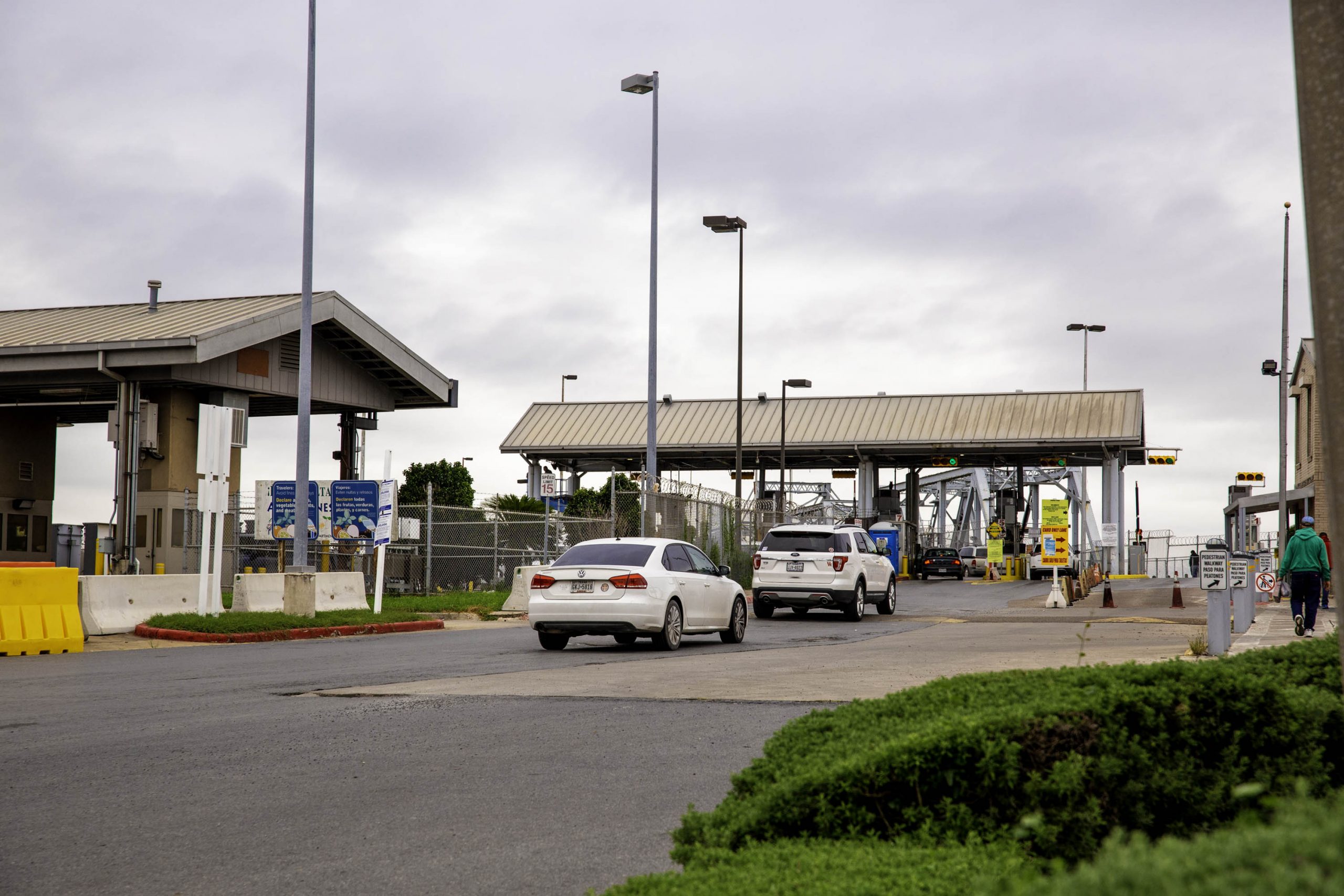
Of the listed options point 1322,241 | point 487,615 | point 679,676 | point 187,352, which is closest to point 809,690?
point 679,676

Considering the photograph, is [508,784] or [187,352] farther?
[187,352]

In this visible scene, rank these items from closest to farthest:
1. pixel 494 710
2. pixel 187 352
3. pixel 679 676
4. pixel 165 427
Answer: pixel 494 710 < pixel 679 676 < pixel 187 352 < pixel 165 427

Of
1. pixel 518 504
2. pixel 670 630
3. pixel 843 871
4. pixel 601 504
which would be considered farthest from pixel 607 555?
pixel 518 504

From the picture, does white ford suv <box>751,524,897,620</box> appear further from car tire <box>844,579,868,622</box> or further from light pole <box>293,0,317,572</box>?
light pole <box>293,0,317,572</box>

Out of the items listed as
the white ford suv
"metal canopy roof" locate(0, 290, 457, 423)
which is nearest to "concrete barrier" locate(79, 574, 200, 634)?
"metal canopy roof" locate(0, 290, 457, 423)

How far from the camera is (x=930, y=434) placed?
5631 centimetres

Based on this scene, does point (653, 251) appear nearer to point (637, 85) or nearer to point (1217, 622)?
point (637, 85)

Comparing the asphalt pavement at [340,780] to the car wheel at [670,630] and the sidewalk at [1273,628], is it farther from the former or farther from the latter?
the sidewalk at [1273,628]

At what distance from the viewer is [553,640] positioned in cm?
1792

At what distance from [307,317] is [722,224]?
1362cm

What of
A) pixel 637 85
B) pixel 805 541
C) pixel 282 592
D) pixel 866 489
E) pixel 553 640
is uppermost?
pixel 637 85

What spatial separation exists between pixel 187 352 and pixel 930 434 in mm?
35472

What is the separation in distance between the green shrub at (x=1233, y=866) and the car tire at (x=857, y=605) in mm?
23864

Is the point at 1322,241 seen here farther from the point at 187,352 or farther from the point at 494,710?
the point at 187,352
